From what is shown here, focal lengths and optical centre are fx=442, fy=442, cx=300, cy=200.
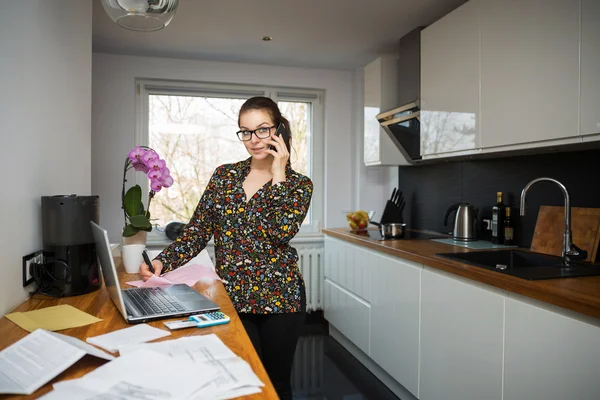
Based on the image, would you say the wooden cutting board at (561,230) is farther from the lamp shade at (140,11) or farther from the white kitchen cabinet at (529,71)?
the lamp shade at (140,11)

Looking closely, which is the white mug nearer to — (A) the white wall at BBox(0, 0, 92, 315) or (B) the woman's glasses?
(A) the white wall at BBox(0, 0, 92, 315)

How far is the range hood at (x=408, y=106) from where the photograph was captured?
9.90 feet

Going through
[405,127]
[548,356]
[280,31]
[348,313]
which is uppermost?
[280,31]

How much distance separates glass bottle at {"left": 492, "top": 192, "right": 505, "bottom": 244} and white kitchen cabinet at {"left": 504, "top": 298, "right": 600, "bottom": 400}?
40.4 inches

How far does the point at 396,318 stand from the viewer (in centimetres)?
257

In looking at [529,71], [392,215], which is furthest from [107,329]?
[392,215]

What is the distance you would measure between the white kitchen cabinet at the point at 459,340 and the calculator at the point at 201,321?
118 cm

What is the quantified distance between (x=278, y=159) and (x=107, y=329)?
2.45 ft

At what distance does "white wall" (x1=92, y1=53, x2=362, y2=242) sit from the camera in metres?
3.73

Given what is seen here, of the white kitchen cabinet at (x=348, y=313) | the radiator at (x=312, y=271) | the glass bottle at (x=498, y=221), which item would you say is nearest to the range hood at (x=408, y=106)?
the glass bottle at (x=498, y=221)

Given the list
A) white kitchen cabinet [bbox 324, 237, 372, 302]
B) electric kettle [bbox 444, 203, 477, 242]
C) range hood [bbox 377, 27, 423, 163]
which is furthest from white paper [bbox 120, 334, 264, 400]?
range hood [bbox 377, 27, 423, 163]

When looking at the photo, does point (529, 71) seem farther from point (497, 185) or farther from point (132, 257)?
point (132, 257)

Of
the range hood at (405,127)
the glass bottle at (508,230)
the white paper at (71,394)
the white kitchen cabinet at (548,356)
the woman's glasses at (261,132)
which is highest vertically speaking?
the range hood at (405,127)

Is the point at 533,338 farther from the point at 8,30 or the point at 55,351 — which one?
the point at 8,30
